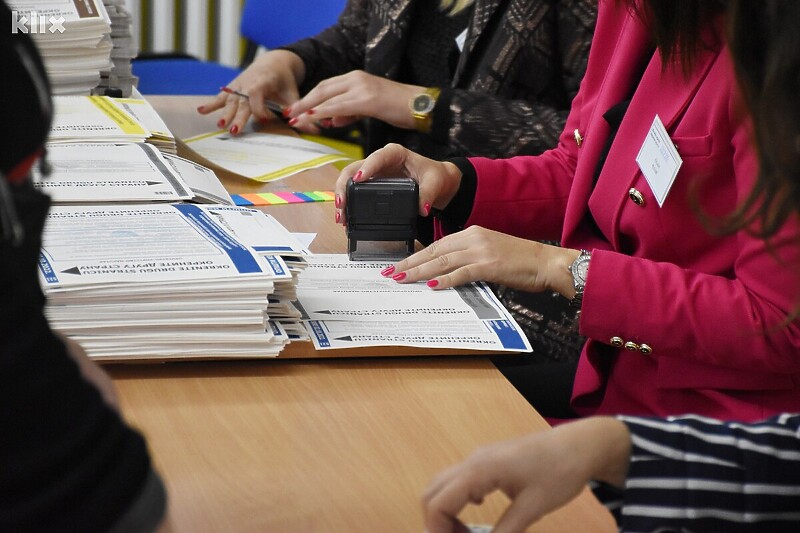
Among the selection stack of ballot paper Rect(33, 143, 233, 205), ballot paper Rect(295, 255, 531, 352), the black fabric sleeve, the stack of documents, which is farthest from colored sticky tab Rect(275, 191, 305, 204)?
the black fabric sleeve

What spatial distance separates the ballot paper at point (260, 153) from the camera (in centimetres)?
166

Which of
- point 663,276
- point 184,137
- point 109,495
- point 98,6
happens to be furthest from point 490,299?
point 98,6

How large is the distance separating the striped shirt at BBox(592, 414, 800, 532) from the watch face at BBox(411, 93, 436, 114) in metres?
1.14

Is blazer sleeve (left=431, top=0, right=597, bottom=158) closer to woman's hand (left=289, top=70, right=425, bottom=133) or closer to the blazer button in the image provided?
woman's hand (left=289, top=70, right=425, bottom=133)

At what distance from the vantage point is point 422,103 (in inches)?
71.1

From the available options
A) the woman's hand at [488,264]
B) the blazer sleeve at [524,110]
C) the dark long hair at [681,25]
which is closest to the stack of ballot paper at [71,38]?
the blazer sleeve at [524,110]

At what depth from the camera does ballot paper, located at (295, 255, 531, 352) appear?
1.00 m

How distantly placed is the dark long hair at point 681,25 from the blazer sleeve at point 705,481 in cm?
50

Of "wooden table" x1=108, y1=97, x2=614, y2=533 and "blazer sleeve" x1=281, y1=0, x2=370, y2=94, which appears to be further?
"blazer sleeve" x1=281, y1=0, x2=370, y2=94

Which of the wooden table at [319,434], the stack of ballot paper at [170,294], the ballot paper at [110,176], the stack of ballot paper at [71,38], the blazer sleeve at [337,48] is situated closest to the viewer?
the wooden table at [319,434]

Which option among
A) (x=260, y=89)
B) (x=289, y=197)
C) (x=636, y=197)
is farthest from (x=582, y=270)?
(x=260, y=89)

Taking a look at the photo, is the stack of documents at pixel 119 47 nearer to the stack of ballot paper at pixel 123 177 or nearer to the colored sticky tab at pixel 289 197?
the stack of ballot paper at pixel 123 177

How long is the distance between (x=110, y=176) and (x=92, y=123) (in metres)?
0.29

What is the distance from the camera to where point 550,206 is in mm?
1464
